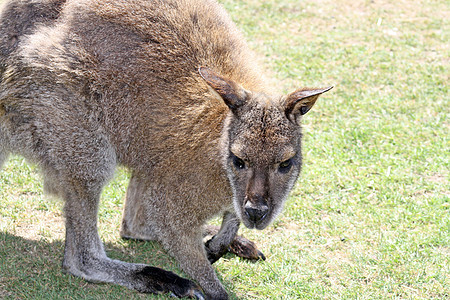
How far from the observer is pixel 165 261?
4652 millimetres

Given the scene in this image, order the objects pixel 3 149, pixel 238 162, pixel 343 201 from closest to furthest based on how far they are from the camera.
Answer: pixel 238 162
pixel 3 149
pixel 343 201

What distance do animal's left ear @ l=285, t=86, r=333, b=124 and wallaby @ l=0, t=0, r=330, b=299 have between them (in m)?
0.17

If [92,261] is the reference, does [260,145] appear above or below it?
above

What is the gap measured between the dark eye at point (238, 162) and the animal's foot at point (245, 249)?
0.96m

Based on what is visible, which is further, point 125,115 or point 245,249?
point 245,249

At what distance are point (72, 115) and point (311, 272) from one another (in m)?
2.10

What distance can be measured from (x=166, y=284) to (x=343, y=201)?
6.26 feet

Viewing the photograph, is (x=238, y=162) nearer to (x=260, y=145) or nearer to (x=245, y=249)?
(x=260, y=145)

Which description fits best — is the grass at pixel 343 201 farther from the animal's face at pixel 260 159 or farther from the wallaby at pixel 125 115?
the animal's face at pixel 260 159

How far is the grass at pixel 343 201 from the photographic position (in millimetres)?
4301

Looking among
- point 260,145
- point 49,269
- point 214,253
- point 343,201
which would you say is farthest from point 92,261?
point 343,201

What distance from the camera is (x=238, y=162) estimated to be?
3.87 m

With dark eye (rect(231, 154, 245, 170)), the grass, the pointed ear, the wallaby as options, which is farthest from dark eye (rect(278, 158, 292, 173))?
the grass


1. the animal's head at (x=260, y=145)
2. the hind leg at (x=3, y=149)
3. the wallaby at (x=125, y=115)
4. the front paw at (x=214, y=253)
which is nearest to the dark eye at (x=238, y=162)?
the animal's head at (x=260, y=145)
